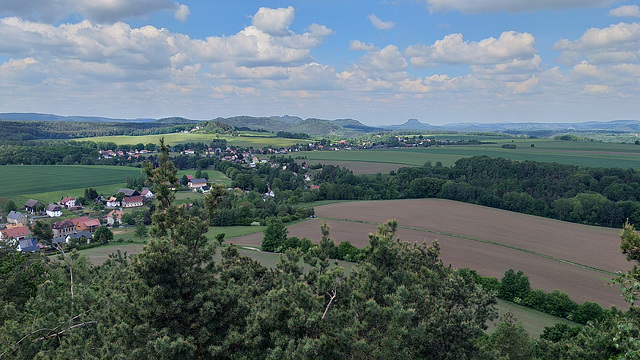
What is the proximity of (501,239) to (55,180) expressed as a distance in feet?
327

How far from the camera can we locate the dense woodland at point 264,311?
10055mm

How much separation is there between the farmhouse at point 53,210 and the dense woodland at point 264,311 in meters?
62.6

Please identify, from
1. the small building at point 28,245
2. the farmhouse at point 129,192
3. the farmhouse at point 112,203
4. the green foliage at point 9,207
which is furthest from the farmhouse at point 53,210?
the small building at point 28,245

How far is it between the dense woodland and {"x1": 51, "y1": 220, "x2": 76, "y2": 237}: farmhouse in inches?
1917

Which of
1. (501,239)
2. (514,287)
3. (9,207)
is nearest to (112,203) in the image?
(9,207)

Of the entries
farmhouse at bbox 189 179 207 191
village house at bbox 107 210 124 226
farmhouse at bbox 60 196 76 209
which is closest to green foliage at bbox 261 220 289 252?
village house at bbox 107 210 124 226

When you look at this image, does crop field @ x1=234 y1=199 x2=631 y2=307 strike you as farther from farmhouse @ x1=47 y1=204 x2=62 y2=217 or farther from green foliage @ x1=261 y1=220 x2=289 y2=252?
farmhouse @ x1=47 y1=204 x2=62 y2=217

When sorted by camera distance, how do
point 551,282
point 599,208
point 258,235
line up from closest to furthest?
point 551,282 < point 258,235 < point 599,208

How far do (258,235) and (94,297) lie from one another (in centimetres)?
3785

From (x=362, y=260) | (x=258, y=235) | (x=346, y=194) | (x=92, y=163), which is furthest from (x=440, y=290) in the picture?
(x=92, y=163)

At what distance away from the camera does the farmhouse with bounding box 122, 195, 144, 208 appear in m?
76.2

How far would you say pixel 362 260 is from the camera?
13.6 m

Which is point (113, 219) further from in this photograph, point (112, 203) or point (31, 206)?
point (31, 206)

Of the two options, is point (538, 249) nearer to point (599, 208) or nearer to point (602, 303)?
point (602, 303)
